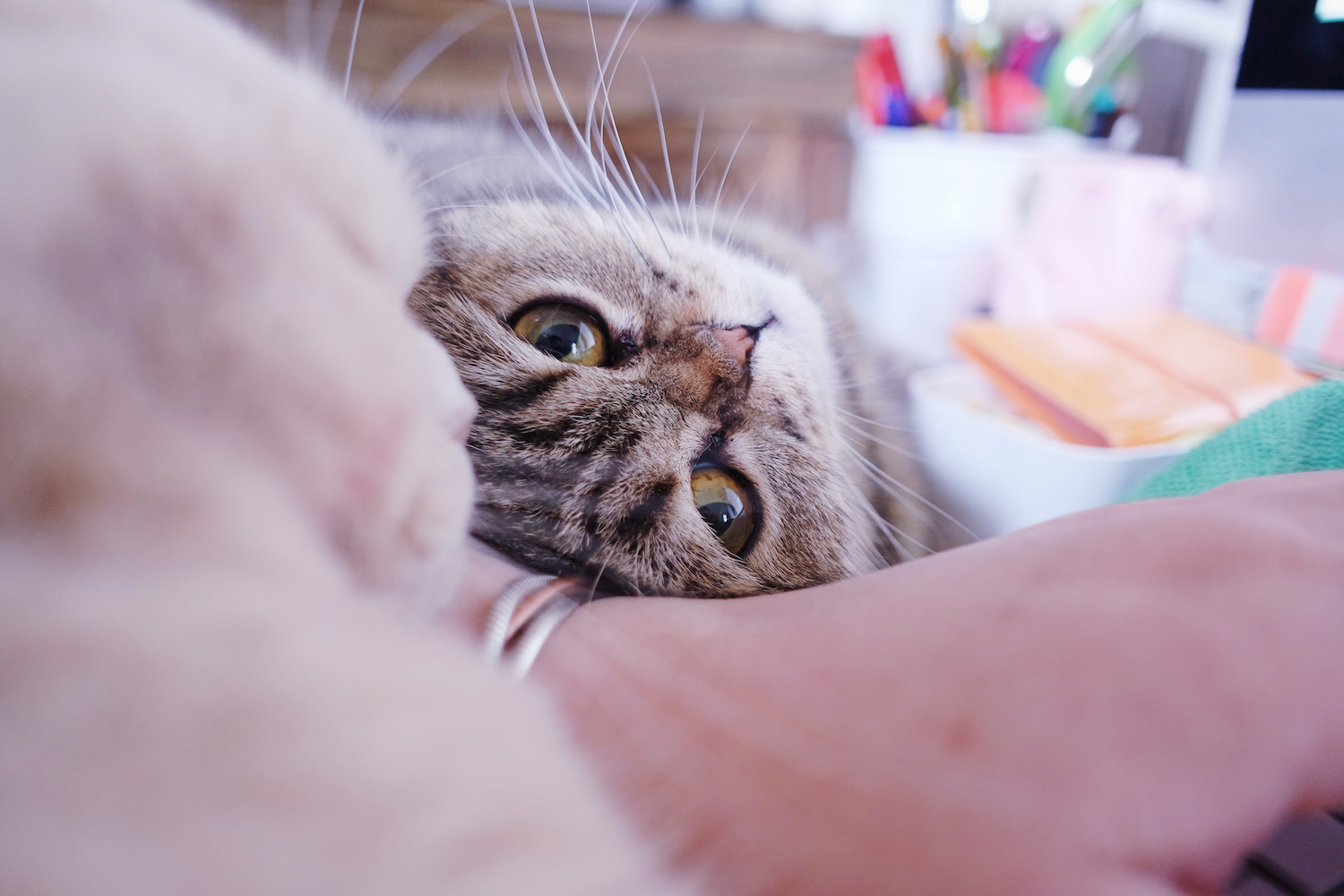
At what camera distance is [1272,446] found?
0.37 metres

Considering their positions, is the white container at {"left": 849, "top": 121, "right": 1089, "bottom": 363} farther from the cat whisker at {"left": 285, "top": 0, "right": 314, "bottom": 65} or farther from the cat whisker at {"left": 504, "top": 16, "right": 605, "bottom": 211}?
the cat whisker at {"left": 285, "top": 0, "right": 314, "bottom": 65}

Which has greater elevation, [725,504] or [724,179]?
[724,179]

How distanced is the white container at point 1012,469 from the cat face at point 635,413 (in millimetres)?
75

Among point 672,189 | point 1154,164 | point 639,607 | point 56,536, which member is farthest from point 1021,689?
point 1154,164

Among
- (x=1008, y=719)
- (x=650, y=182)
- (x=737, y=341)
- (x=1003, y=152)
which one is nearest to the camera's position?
(x=1008, y=719)

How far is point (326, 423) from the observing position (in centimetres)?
19

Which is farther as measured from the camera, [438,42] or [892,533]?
[438,42]

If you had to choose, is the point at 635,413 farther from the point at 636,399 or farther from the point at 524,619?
the point at 524,619

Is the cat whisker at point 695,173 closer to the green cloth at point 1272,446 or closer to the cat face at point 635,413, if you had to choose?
the cat face at point 635,413

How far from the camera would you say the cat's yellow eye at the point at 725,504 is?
388mm

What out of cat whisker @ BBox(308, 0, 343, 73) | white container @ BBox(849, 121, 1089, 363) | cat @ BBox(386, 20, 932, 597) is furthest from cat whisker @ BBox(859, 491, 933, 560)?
cat whisker @ BBox(308, 0, 343, 73)

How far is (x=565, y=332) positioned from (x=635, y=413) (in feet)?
0.22

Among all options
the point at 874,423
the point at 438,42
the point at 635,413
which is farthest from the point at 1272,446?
the point at 438,42

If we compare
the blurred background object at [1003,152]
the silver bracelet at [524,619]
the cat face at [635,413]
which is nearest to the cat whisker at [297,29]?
the blurred background object at [1003,152]
